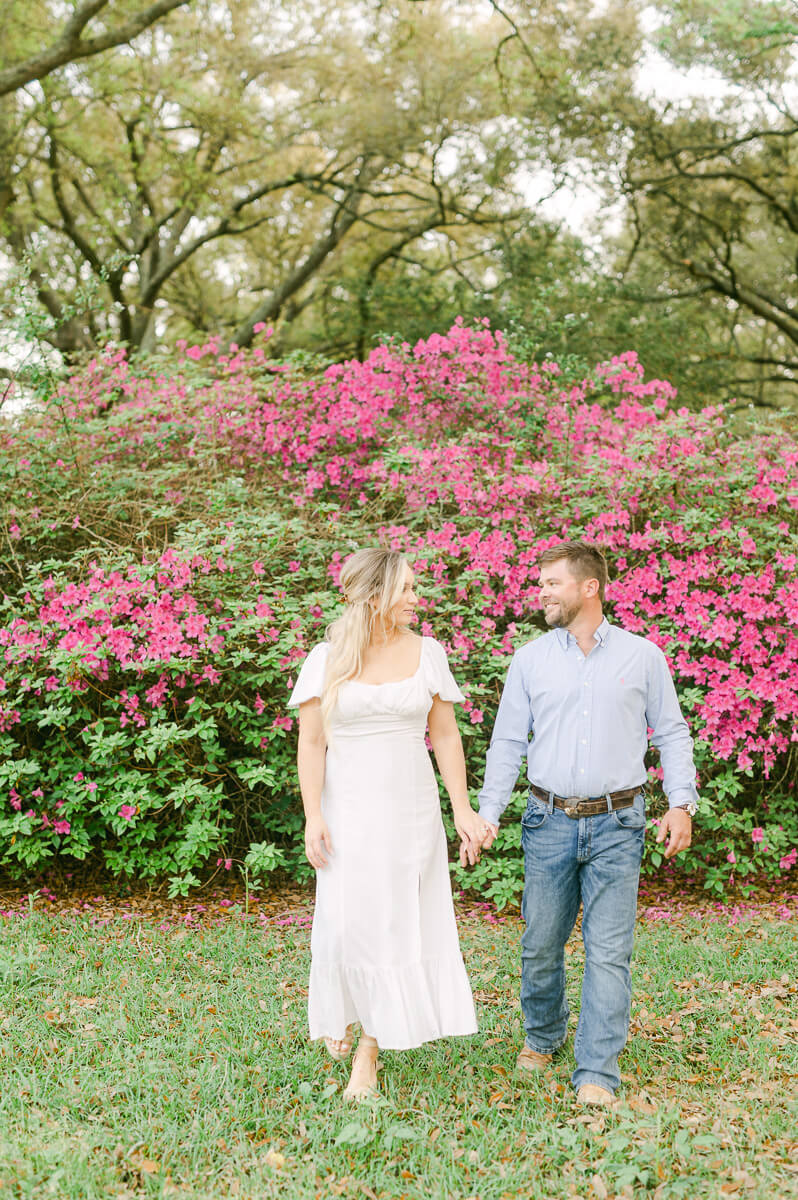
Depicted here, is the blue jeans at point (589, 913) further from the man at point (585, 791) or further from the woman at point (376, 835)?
the woman at point (376, 835)

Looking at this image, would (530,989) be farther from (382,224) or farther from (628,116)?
(382,224)

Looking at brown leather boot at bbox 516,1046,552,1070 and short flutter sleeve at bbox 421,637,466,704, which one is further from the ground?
short flutter sleeve at bbox 421,637,466,704

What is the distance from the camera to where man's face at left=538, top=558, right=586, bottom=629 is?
11.9 feet

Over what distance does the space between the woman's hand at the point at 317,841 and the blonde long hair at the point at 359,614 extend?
327mm

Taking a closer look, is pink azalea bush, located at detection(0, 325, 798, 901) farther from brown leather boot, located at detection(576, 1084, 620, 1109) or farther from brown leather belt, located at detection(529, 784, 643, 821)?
brown leather boot, located at detection(576, 1084, 620, 1109)

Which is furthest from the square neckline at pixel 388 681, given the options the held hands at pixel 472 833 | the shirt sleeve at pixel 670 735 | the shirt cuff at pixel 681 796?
the shirt cuff at pixel 681 796

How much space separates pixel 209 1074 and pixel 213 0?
49.1ft

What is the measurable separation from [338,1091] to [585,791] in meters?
1.29

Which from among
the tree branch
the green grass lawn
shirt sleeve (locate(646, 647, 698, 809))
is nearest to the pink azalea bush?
the green grass lawn

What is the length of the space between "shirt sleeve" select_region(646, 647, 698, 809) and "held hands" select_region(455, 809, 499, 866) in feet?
2.01

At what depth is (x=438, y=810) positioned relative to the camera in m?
3.46

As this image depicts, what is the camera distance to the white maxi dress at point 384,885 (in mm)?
3307

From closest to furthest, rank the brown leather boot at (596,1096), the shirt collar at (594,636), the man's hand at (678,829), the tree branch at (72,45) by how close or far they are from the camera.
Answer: the brown leather boot at (596,1096) → the man's hand at (678,829) → the shirt collar at (594,636) → the tree branch at (72,45)

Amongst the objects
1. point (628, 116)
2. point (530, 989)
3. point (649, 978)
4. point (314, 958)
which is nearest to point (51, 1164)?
point (314, 958)
